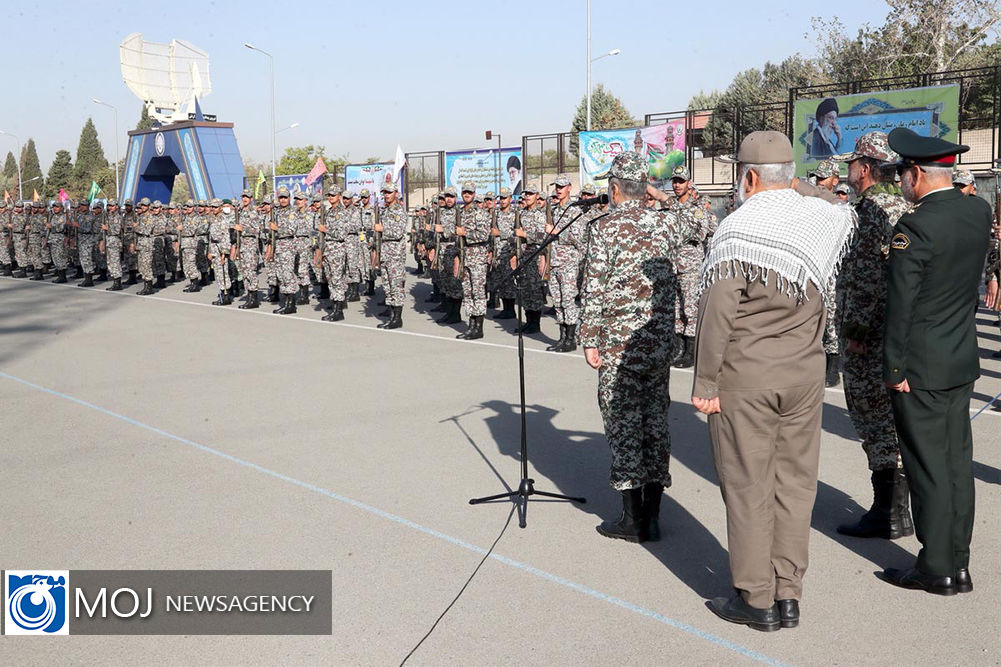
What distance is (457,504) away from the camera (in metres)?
5.52

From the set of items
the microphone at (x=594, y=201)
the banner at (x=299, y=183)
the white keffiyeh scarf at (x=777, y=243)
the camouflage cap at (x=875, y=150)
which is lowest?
the white keffiyeh scarf at (x=777, y=243)

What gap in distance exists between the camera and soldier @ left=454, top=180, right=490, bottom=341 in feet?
42.0

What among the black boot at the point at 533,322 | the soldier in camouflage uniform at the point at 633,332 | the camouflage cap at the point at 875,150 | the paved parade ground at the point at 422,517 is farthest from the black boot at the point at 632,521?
the black boot at the point at 533,322

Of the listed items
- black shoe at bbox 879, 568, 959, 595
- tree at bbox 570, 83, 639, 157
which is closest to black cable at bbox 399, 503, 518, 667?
black shoe at bbox 879, 568, 959, 595

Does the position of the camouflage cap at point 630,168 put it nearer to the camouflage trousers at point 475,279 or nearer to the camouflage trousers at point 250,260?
the camouflage trousers at point 475,279

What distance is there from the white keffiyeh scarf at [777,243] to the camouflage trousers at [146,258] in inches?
747

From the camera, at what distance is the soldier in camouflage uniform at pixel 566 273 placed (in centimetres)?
1155

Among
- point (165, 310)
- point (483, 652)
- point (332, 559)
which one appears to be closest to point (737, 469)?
point (483, 652)

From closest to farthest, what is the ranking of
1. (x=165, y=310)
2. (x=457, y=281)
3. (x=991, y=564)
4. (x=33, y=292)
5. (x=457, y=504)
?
(x=991, y=564) → (x=457, y=504) → (x=457, y=281) → (x=165, y=310) → (x=33, y=292)

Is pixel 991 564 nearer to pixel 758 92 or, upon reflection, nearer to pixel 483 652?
pixel 483 652

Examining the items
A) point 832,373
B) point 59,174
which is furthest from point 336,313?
point 59,174

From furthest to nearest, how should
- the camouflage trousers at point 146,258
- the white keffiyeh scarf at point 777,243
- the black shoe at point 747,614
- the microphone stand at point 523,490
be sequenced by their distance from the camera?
the camouflage trousers at point 146,258, the microphone stand at point 523,490, the black shoe at point 747,614, the white keffiyeh scarf at point 777,243

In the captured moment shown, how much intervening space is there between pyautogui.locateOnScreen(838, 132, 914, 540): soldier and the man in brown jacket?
1225mm

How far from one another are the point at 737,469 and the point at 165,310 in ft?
49.3
